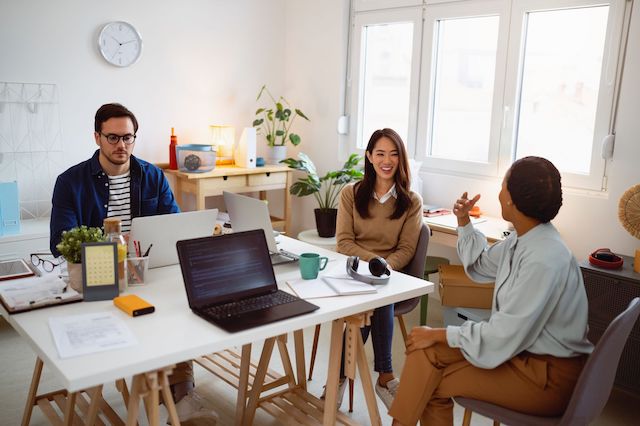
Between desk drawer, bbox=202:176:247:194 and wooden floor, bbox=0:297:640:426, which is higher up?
desk drawer, bbox=202:176:247:194

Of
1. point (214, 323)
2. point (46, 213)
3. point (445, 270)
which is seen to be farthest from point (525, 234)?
point (46, 213)

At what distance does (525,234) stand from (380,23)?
286cm

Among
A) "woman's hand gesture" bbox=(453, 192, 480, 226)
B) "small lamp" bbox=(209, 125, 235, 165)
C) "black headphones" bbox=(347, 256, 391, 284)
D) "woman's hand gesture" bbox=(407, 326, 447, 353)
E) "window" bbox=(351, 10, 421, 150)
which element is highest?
"window" bbox=(351, 10, 421, 150)

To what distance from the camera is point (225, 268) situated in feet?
6.43

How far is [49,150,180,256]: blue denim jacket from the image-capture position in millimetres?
2582

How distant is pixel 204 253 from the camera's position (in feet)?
6.28

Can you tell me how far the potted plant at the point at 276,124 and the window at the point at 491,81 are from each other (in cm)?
53

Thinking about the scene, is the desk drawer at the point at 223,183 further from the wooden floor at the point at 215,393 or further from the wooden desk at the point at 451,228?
the wooden desk at the point at 451,228

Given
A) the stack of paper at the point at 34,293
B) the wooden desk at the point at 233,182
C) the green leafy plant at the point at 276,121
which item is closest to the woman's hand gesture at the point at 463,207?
the stack of paper at the point at 34,293

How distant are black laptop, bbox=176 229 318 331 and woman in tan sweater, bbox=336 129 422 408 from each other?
860 millimetres

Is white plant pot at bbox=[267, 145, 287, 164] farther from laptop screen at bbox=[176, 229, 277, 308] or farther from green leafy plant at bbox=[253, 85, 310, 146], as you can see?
laptop screen at bbox=[176, 229, 277, 308]

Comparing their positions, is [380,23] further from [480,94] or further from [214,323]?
[214,323]

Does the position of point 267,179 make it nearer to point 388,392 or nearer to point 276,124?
point 276,124

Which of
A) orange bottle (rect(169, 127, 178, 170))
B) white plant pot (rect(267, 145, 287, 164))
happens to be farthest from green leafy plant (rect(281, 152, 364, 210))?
orange bottle (rect(169, 127, 178, 170))
